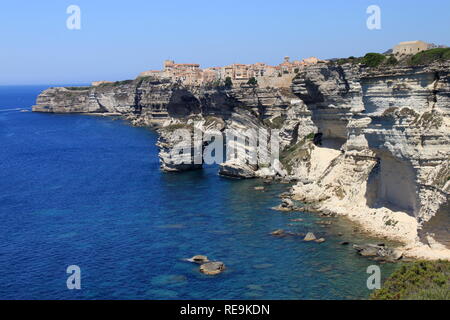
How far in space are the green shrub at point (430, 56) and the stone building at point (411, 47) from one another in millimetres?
2653

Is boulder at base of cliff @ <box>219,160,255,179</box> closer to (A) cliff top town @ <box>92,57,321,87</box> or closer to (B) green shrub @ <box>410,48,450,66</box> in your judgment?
(A) cliff top town @ <box>92,57,321,87</box>

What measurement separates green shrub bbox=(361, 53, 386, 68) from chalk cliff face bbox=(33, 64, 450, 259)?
5.65 ft

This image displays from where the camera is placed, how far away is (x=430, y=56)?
3775 cm

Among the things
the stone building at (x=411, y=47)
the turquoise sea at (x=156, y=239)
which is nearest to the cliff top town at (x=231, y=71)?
the turquoise sea at (x=156, y=239)

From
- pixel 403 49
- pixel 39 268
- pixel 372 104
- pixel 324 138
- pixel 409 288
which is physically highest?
pixel 403 49

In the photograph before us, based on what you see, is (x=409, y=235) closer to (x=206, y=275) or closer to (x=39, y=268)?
(x=206, y=275)

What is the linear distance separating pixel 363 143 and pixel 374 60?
22.9 ft

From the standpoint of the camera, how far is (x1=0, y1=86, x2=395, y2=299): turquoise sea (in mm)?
30672

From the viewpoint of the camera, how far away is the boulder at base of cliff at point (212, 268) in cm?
3241

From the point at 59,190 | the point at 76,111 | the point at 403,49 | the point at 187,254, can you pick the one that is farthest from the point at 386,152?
the point at 76,111

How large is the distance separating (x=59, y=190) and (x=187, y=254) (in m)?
25.1

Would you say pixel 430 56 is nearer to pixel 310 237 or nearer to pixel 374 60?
pixel 374 60

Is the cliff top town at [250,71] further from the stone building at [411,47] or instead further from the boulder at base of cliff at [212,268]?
the boulder at base of cliff at [212,268]
